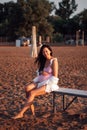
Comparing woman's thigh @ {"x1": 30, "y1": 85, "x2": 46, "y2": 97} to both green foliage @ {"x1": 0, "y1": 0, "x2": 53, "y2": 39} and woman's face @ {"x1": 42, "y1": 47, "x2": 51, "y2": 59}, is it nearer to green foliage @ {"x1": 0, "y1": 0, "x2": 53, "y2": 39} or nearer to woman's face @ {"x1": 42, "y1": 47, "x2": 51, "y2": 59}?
woman's face @ {"x1": 42, "y1": 47, "x2": 51, "y2": 59}

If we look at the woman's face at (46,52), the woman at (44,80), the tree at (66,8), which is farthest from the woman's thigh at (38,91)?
the tree at (66,8)

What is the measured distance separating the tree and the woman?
98.7 meters

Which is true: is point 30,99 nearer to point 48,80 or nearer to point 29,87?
point 29,87

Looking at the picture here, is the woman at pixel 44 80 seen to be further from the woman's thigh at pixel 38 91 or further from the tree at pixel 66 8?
the tree at pixel 66 8

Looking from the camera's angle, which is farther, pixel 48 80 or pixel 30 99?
Result: pixel 48 80

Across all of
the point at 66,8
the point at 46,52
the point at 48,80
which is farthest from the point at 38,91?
the point at 66,8

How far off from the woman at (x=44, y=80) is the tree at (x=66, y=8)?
98.7 metres

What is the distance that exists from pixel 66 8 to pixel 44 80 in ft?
331

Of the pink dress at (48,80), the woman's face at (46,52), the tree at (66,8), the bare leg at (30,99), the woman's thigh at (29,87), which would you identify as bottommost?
the bare leg at (30,99)

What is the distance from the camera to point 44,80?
7477 millimetres

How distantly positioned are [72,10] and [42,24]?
1294 inches

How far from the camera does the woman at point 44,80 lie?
7.21 meters

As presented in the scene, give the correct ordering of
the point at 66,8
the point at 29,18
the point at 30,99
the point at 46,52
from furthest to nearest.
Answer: the point at 66,8
the point at 29,18
the point at 46,52
the point at 30,99

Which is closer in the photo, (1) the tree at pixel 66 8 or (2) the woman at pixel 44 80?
(2) the woman at pixel 44 80
